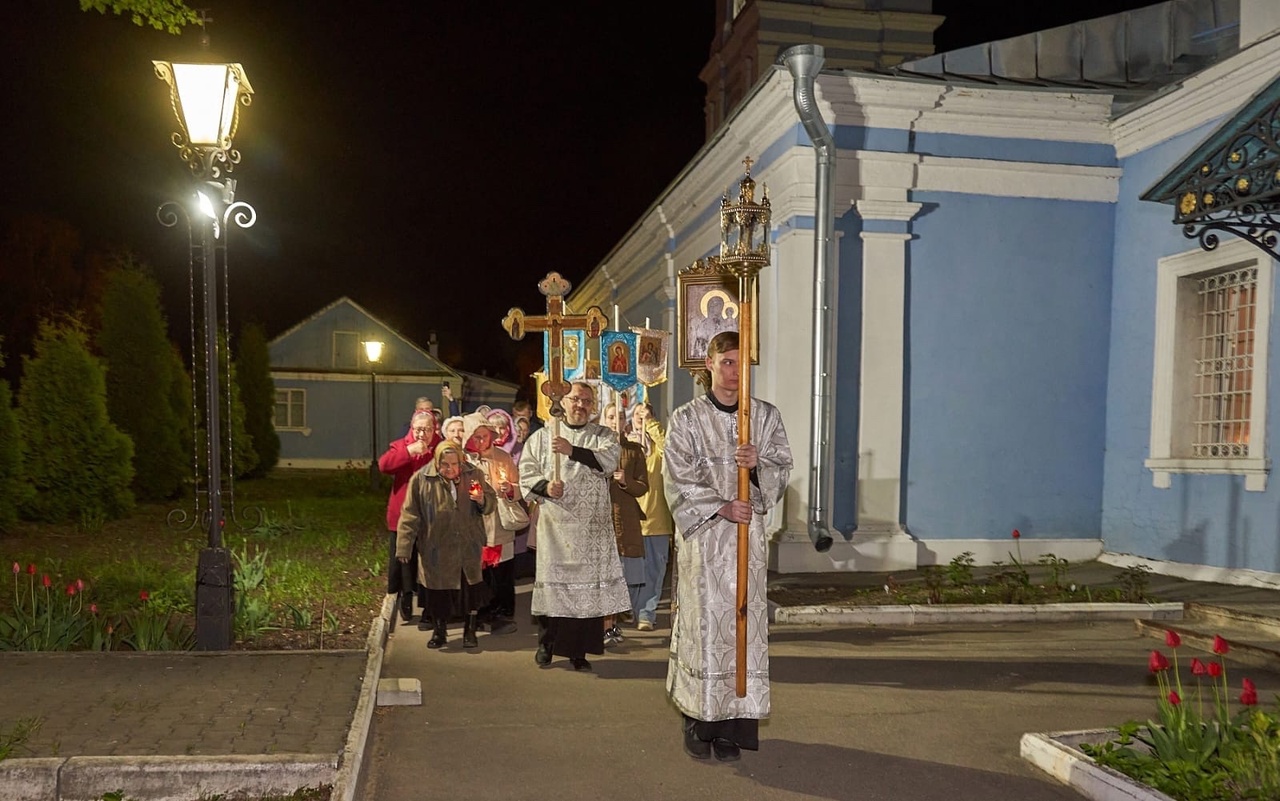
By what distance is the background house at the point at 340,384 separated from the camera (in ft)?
139

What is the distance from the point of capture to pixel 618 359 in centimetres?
980

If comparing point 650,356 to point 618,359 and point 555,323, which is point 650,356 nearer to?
point 618,359

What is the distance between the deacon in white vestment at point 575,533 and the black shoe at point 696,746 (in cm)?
211

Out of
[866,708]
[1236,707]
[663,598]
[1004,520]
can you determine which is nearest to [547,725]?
[866,708]

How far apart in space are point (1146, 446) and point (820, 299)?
388 centimetres

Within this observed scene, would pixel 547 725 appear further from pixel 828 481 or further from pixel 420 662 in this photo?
pixel 828 481

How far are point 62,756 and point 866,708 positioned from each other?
162 inches

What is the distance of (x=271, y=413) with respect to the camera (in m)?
33.2

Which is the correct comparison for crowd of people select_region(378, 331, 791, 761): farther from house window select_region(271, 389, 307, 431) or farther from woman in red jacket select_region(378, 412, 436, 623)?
house window select_region(271, 389, 307, 431)

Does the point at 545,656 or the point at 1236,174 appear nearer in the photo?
the point at 1236,174

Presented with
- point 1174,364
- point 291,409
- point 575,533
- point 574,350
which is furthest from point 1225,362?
point 291,409

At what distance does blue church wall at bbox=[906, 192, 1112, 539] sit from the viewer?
1230 cm

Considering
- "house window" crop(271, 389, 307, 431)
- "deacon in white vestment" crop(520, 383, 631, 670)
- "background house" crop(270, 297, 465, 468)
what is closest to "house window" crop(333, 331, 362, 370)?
"background house" crop(270, 297, 465, 468)

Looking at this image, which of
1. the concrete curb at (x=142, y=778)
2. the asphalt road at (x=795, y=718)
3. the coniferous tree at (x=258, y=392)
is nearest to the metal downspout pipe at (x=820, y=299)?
the asphalt road at (x=795, y=718)
